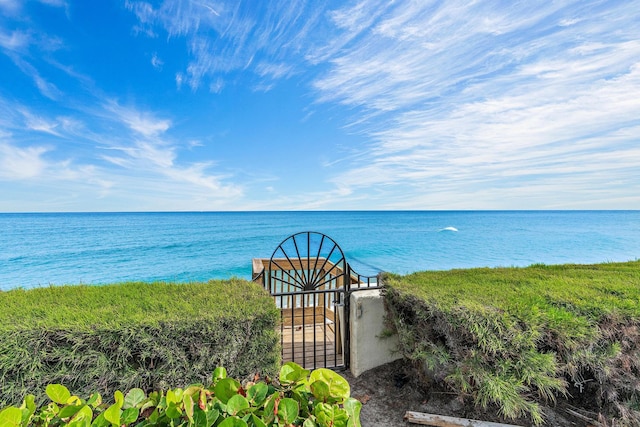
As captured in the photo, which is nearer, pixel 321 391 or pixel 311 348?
pixel 321 391

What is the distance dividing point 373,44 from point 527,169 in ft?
93.2

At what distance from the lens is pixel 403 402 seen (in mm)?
2744

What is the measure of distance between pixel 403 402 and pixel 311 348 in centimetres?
176

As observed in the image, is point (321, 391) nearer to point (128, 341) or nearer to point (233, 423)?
point (233, 423)

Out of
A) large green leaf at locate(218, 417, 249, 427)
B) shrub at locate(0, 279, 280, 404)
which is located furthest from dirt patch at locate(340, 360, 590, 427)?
large green leaf at locate(218, 417, 249, 427)

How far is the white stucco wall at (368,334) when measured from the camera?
126 inches

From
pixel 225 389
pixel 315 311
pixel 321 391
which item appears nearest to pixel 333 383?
pixel 321 391

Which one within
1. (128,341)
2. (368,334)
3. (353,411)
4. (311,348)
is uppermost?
(353,411)

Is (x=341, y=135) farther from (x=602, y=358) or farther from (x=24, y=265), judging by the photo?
(x=24, y=265)

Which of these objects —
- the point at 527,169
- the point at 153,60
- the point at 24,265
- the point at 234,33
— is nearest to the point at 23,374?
the point at 234,33

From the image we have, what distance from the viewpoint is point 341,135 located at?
1894 cm

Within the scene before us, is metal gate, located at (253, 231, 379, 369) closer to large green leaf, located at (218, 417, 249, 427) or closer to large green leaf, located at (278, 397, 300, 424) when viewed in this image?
Answer: large green leaf, located at (278, 397, 300, 424)

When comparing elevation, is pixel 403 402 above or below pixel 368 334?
below

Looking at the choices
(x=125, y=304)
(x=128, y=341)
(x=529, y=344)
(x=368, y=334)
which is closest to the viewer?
(x=128, y=341)
